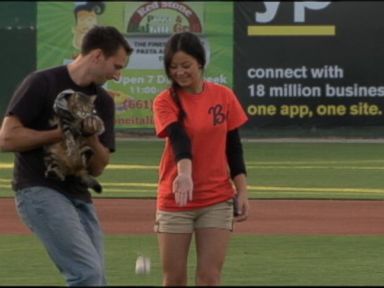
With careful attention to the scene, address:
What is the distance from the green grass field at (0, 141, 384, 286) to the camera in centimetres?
1110

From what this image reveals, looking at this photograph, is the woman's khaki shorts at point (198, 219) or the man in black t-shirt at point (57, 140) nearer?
the man in black t-shirt at point (57, 140)

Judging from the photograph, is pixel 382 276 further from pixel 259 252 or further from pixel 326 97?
pixel 326 97

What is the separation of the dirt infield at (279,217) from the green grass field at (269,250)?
2.27ft

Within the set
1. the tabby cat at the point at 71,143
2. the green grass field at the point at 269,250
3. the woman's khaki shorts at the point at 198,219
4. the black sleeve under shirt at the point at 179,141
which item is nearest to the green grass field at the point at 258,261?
the green grass field at the point at 269,250

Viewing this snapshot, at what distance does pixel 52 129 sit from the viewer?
7.36 metres

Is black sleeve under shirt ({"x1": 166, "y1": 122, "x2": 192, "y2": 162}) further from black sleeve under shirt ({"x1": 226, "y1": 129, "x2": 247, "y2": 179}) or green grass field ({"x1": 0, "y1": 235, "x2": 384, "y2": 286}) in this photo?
green grass field ({"x1": 0, "y1": 235, "x2": 384, "y2": 286})

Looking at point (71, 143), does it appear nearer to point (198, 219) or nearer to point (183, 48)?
point (183, 48)

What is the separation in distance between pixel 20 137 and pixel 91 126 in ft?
1.73

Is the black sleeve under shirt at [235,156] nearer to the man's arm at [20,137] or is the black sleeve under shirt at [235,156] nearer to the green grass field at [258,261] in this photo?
the man's arm at [20,137]

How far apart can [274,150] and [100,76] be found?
24361 millimetres

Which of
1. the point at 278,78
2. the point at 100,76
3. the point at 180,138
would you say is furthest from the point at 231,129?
the point at 278,78

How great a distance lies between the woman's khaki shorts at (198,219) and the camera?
784 centimetres

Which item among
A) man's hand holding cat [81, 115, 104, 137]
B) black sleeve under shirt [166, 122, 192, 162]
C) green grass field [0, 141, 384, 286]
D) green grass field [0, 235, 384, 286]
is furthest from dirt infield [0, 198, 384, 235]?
man's hand holding cat [81, 115, 104, 137]

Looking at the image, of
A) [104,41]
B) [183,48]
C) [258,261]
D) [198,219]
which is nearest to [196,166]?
[198,219]
